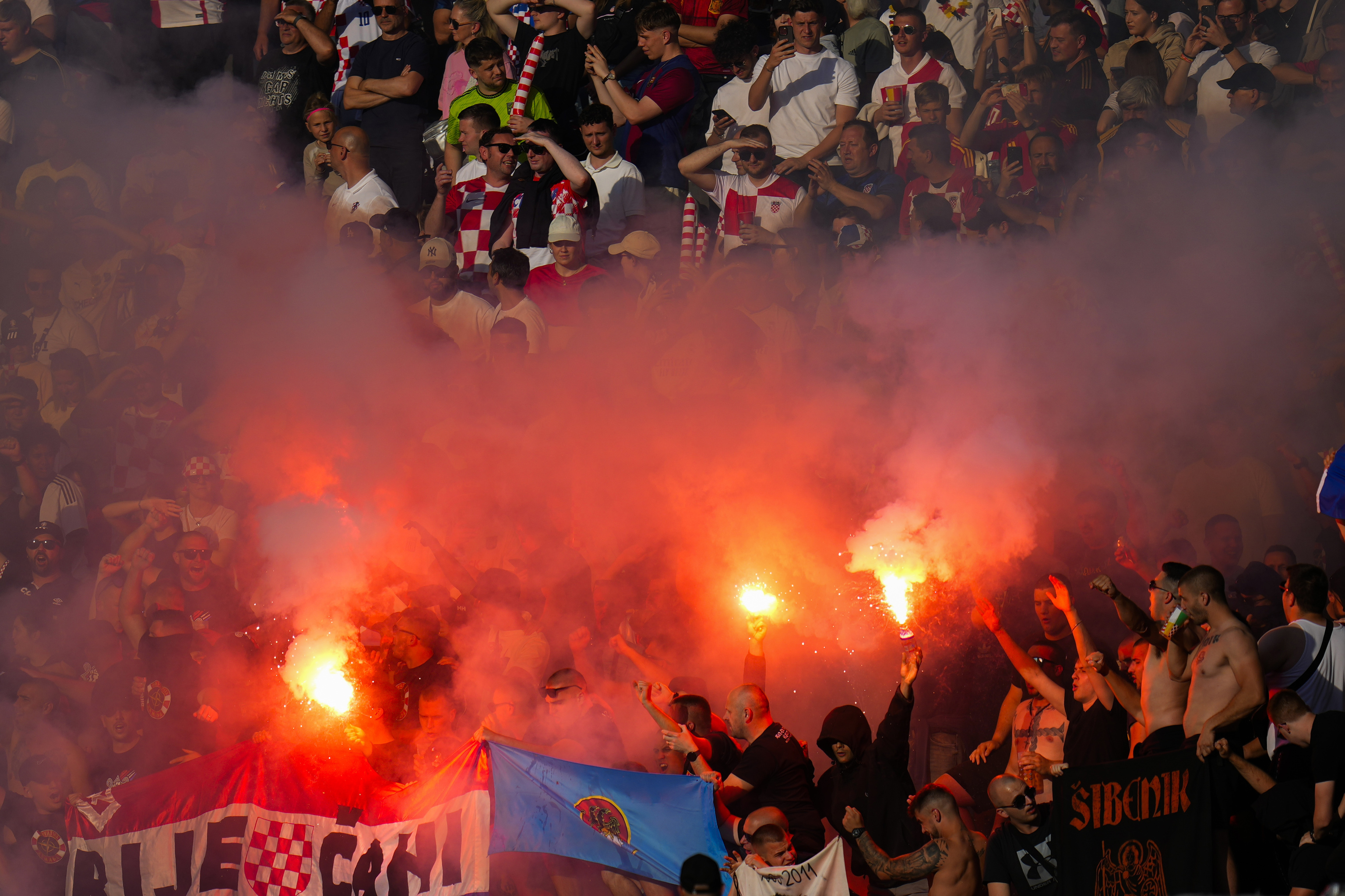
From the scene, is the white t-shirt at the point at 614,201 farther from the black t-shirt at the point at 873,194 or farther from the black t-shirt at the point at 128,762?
the black t-shirt at the point at 128,762

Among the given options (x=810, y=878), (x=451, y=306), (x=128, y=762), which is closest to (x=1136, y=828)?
(x=810, y=878)

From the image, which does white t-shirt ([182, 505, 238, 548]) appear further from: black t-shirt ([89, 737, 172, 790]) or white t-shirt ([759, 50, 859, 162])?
white t-shirt ([759, 50, 859, 162])

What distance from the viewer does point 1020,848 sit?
4156 millimetres

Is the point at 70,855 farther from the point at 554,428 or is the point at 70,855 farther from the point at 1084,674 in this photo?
the point at 1084,674

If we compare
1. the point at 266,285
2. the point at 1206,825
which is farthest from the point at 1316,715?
the point at 266,285

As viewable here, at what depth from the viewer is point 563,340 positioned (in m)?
7.13

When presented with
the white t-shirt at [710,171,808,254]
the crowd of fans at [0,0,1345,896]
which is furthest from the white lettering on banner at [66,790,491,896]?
the white t-shirt at [710,171,808,254]

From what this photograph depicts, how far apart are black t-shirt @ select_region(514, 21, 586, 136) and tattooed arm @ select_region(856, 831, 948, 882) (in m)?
4.74

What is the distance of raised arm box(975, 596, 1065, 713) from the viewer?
15.4ft

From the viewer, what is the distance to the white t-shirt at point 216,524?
686 centimetres

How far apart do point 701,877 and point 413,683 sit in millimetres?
2283

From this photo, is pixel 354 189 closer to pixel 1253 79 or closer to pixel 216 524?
pixel 216 524

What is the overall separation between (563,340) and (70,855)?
3.42m

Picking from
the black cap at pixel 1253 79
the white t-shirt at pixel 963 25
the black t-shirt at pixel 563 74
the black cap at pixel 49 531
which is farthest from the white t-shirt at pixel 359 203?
the black cap at pixel 1253 79
